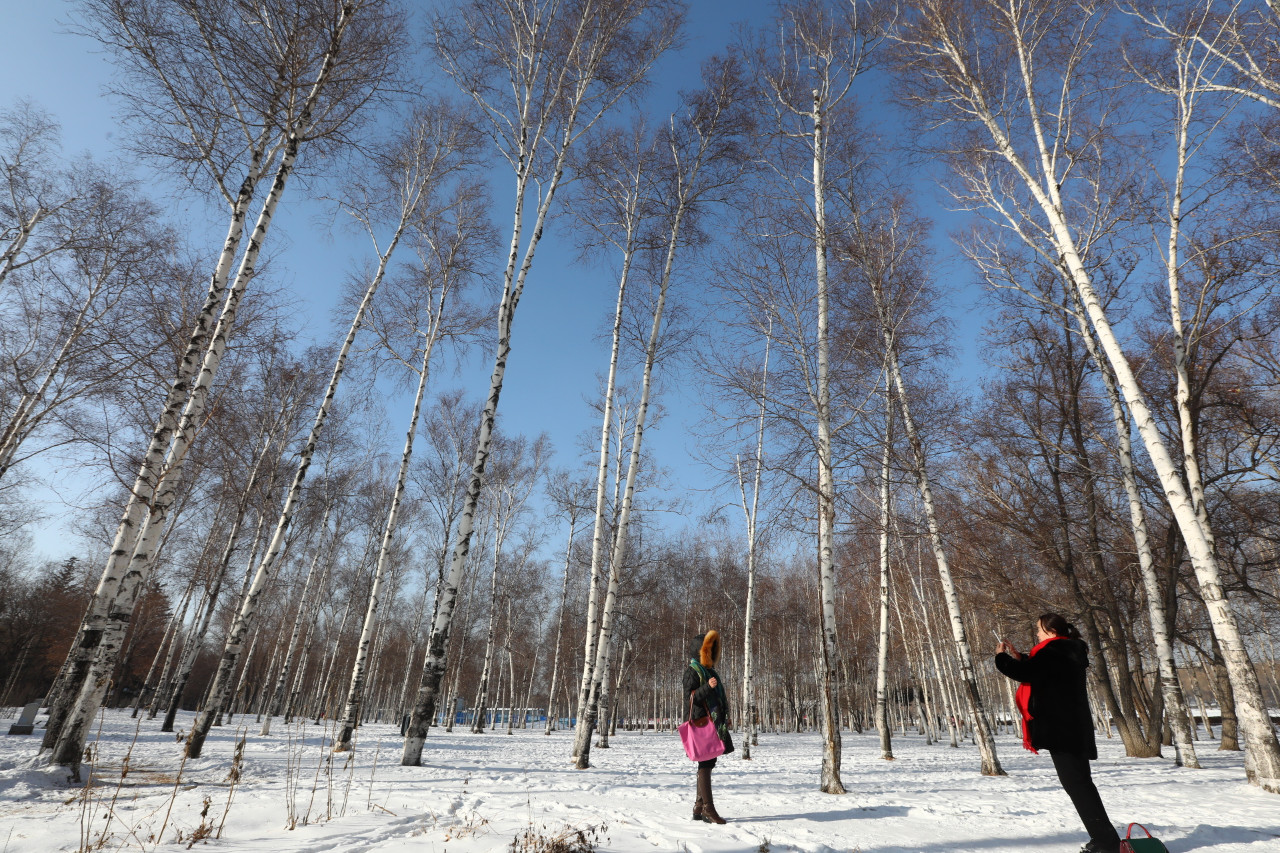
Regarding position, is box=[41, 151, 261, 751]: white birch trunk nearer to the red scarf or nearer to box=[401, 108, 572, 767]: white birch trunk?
box=[401, 108, 572, 767]: white birch trunk

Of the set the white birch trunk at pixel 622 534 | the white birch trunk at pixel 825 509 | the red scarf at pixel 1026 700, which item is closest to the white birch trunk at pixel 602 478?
the white birch trunk at pixel 622 534

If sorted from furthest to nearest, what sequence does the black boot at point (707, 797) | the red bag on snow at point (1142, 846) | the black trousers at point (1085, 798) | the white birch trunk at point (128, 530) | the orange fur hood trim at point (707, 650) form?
the white birch trunk at point (128, 530), the orange fur hood trim at point (707, 650), the black boot at point (707, 797), the black trousers at point (1085, 798), the red bag on snow at point (1142, 846)

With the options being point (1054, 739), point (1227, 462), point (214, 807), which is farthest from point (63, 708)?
point (1227, 462)

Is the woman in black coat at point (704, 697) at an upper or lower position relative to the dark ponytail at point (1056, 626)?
lower

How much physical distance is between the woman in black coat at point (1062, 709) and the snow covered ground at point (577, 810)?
871 millimetres

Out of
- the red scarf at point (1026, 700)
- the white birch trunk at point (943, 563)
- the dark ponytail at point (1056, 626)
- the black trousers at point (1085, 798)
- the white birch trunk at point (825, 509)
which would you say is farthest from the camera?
the white birch trunk at point (943, 563)

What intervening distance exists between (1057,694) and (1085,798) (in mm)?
646

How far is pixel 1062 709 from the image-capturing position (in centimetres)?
375

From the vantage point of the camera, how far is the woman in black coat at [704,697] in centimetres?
474

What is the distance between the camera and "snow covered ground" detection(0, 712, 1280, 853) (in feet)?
12.3

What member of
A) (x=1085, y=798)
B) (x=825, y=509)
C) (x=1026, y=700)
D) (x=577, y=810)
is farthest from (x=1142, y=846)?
(x=825, y=509)

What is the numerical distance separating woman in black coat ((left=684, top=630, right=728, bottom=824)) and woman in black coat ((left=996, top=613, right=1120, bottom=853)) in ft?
7.46

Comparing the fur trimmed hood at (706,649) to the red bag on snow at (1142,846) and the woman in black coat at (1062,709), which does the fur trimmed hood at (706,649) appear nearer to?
the woman in black coat at (1062,709)

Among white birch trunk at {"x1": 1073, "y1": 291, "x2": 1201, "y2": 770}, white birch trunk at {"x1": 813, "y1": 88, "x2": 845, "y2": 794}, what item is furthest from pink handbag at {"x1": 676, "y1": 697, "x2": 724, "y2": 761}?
white birch trunk at {"x1": 1073, "y1": 291, "x2": 1201, "y2": 770}
